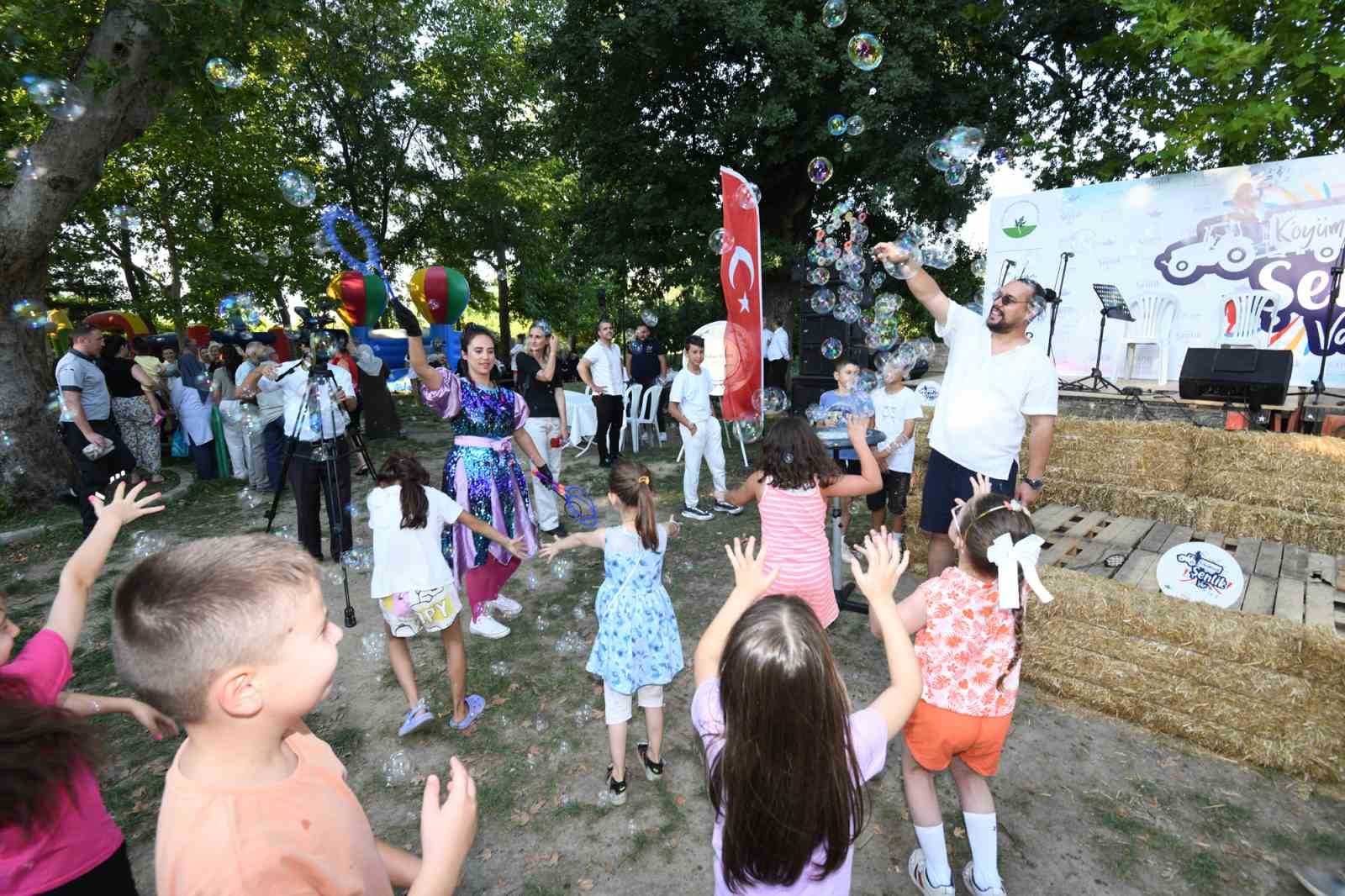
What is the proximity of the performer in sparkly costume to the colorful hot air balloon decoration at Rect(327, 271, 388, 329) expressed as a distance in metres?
9.65

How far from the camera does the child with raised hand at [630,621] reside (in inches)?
125

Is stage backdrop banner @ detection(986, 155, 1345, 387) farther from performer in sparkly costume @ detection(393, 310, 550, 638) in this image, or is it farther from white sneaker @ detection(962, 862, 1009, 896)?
performer in sparkly costume @ detection(393, 310, 550, 638)

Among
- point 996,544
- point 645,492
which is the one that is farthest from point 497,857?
point 996,544

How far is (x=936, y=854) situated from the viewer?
267 centimetres

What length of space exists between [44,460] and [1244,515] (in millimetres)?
14448

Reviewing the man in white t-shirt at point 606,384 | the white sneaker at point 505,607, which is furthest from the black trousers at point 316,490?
the man in white t-shirt at point 606,384

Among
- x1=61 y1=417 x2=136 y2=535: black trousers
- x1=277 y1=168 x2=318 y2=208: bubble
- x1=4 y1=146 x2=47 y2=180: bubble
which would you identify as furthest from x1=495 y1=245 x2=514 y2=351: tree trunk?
x1=277 y1=168 x2=318 y2=208: bubble

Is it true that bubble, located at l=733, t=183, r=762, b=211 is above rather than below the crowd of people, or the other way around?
above

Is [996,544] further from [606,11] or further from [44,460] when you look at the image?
[606,11]

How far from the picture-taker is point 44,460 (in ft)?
28.9

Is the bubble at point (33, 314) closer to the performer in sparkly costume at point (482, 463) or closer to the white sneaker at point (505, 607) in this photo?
the performer in sparkly costume at point (482, 463)

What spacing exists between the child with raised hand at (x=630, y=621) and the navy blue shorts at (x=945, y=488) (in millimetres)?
2117

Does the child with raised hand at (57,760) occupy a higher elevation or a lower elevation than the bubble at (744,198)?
lower

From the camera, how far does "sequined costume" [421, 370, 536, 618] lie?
4602 millimetres
